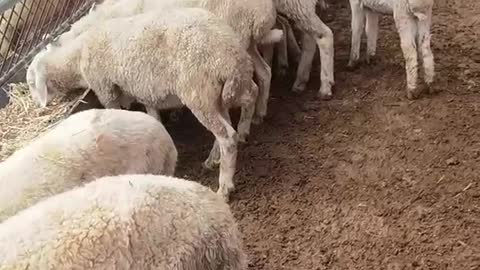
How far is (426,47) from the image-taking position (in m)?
5.91

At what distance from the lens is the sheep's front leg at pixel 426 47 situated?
5855mm

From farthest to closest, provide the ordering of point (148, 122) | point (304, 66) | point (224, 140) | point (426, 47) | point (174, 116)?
point (304, 66), point (174, 116), point (426, 47), point (224, 140), point (148, 122)

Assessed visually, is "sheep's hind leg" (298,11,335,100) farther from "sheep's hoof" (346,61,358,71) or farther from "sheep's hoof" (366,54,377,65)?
"sheep's hoof" (366,54,377,65)

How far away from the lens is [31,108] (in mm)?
5684

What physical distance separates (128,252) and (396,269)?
177 cm

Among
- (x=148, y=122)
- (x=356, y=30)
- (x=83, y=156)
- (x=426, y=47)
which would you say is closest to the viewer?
(x=83, y=156)

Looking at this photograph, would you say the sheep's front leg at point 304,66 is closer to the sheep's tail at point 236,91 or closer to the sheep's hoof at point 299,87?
the sheep's hoof at point 299,87

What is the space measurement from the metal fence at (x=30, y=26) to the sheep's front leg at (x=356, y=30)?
2.06 meters

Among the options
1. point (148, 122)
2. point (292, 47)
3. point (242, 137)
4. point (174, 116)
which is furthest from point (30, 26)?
point (148, 122)

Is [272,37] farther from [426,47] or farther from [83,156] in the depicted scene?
[83,156]

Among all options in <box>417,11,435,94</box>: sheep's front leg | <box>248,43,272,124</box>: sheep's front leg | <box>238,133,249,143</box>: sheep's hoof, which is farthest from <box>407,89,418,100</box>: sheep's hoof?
<box>238,133,249,143</box>: sheep's hoof

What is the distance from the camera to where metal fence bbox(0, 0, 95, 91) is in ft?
19.9

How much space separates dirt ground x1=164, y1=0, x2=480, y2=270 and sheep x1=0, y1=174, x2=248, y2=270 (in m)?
1.24

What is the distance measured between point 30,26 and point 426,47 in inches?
114
